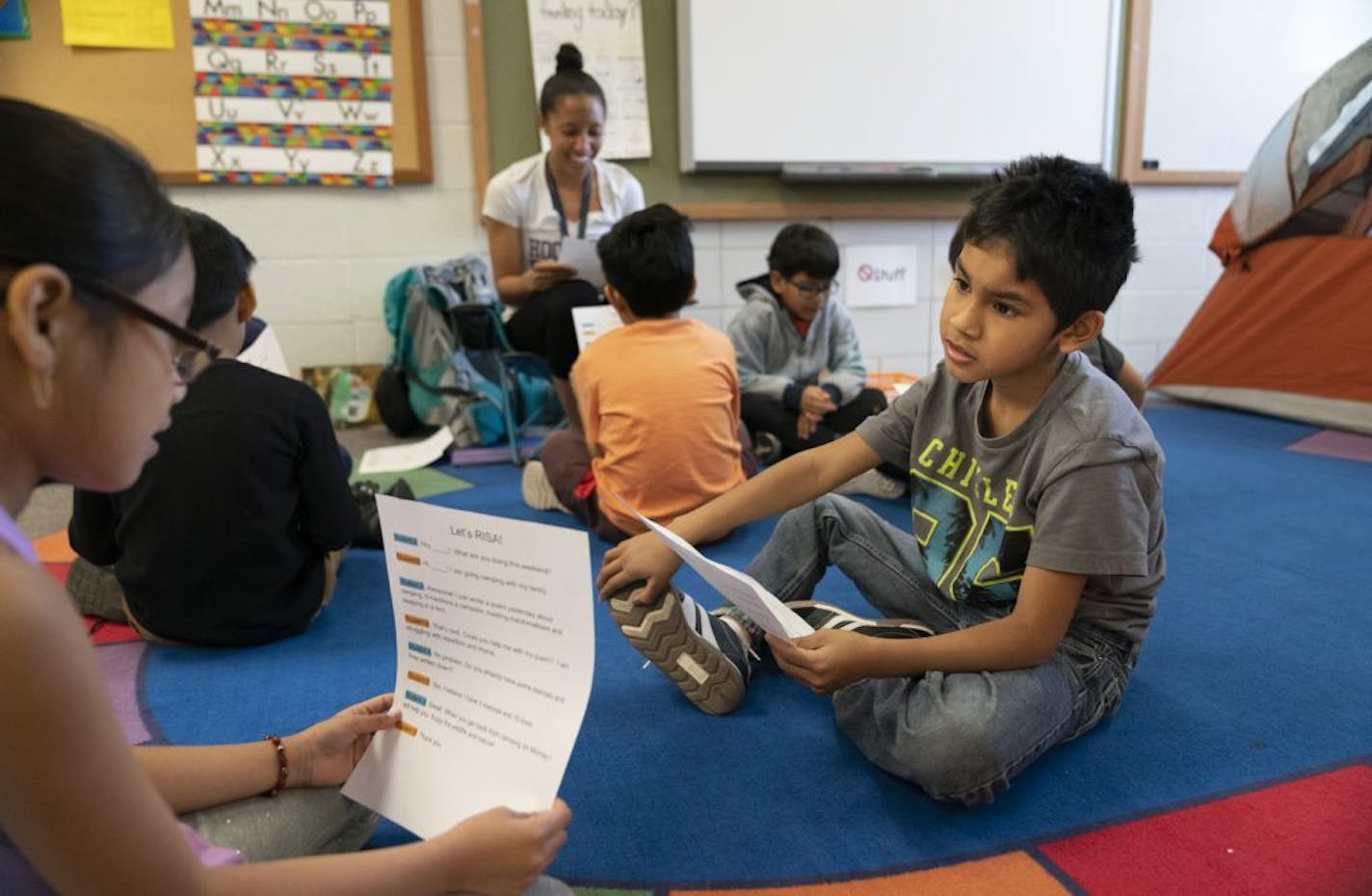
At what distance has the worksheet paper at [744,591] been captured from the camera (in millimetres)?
862

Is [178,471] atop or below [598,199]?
below

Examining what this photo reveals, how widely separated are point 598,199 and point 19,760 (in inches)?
96.2

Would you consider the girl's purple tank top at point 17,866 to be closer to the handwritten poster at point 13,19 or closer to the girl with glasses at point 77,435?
the girl with glasses at point 77,435

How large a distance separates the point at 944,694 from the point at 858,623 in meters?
0.18

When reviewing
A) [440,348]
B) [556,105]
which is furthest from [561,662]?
[440,348]

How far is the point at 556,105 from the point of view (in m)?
2.42

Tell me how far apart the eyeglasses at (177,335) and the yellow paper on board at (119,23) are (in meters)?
2.88

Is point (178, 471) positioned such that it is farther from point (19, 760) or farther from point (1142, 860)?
point (1142, 860)

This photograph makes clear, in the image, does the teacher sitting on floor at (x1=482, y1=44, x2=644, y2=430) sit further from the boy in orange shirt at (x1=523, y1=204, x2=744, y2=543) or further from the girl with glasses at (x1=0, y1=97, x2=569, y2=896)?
the girl with glasses at (x1=0, y1=97, x2=569, y2=896)

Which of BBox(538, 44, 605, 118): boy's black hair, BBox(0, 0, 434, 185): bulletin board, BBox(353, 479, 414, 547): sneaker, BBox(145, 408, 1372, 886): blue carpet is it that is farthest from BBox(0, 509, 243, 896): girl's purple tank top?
BBox(0, 0, 434, 185): bulletin board

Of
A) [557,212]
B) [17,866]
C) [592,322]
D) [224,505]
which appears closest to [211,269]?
[224,505]

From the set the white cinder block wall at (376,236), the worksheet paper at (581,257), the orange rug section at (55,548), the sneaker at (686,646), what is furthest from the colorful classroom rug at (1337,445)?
the orange rug section at (55,548)

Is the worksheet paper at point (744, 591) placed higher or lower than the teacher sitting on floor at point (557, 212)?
lower

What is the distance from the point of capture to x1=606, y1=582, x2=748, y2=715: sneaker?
1.08 meters
